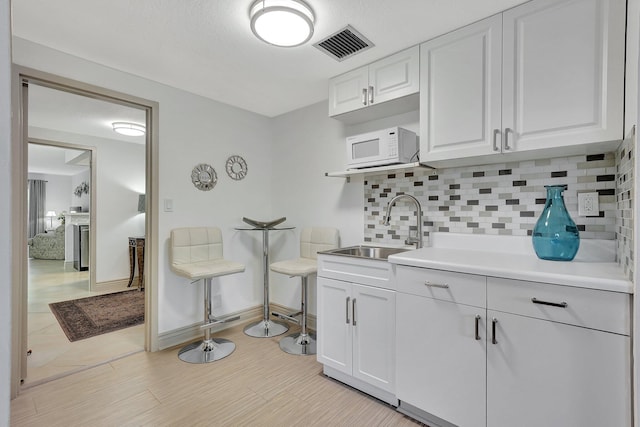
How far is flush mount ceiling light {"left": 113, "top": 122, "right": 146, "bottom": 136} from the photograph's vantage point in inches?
152

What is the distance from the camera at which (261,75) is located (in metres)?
2.48

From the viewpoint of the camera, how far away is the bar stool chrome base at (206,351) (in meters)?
2.46

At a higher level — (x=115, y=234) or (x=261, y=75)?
(x=261, y=75)

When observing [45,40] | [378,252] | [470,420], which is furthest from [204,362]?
[45,40]

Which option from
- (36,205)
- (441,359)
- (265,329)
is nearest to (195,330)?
(265,329)

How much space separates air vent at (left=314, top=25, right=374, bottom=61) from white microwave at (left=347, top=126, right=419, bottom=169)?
1.82ft

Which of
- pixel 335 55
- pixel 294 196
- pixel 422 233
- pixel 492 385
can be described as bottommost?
pixel 492 385

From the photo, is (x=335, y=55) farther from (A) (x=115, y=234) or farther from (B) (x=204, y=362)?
(A) (x=115, y=234)

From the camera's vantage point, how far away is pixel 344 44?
2.03 metres

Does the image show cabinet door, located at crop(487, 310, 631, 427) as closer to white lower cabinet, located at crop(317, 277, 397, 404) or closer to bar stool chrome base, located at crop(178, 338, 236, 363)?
white lower cabinet, located at crop(317, 277, 397, 404)

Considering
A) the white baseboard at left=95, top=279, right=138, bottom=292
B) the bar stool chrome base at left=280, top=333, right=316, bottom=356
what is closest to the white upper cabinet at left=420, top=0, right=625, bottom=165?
the bar stool chrome base at left=280, top=333, right=316, bottom=356

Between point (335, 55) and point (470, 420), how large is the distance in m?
2.29

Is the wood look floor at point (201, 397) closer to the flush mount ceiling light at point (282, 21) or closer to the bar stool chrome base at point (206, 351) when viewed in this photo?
the bar stool chrome base at point (206, 351)

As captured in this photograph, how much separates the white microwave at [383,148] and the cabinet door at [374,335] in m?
0.88
